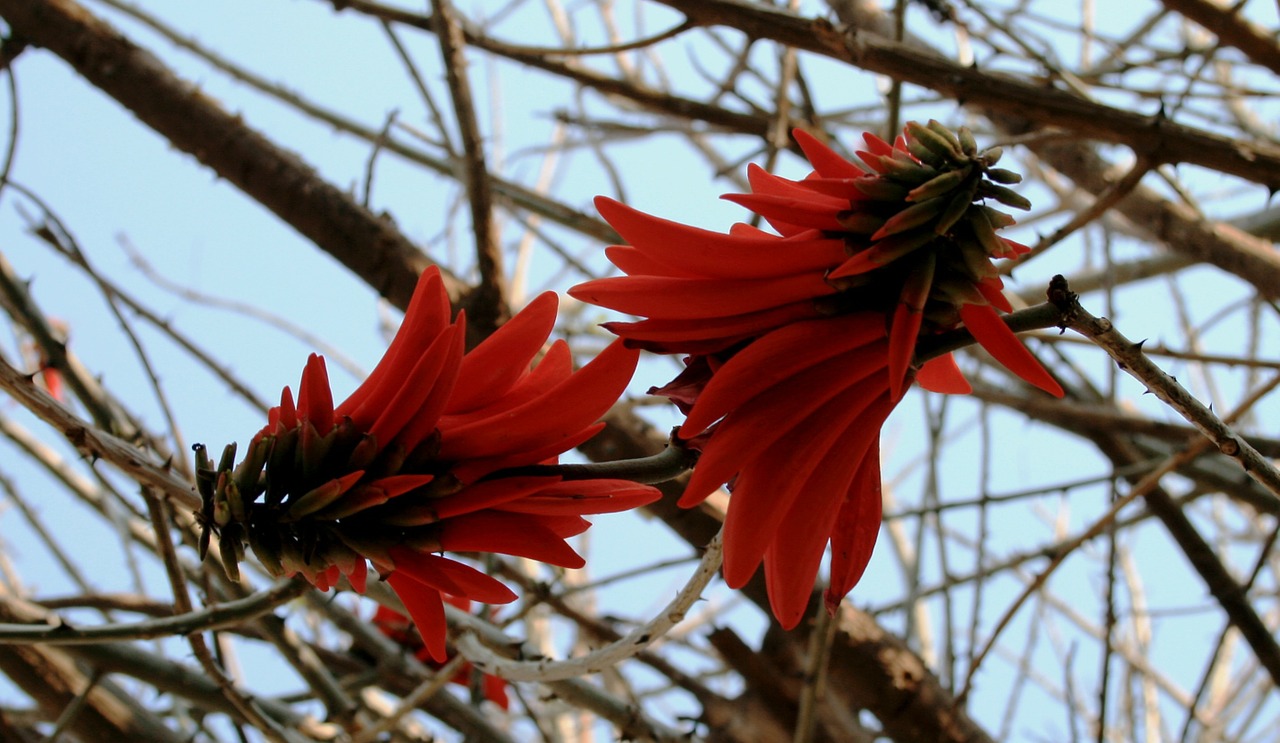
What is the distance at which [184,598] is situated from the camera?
892 mm

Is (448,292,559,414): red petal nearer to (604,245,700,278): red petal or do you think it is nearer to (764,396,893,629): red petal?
(604,245,700,278): red petal

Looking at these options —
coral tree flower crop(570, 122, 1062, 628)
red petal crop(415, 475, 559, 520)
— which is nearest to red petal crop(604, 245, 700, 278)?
coral tree flower crop(570, 122, 1062, 628)

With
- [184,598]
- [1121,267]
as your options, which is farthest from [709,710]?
[1121,267]

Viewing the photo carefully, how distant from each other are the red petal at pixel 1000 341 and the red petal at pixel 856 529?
9cm

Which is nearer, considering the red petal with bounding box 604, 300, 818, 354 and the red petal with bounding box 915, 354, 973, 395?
the red petal with bounding box 604, 300, 818, 354

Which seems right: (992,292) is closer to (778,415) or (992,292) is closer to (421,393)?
(778,415)

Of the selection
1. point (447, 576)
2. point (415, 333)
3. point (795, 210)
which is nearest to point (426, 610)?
point (447, 576)

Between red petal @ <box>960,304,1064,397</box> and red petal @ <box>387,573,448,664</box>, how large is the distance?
0.92 ft

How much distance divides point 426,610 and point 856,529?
22 cm

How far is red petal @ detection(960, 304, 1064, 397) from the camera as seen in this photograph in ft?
1.56

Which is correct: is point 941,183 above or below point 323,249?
below

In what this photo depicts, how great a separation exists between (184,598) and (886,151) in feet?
2.16

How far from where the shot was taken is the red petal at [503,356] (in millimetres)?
536

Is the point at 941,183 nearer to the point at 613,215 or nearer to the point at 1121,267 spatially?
the point at 613,215
